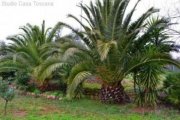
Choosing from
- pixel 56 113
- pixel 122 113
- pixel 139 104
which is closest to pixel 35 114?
pixel 56 113

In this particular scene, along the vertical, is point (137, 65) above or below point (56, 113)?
above

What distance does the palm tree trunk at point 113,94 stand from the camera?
1373 cm

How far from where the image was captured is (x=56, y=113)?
11.3 meters

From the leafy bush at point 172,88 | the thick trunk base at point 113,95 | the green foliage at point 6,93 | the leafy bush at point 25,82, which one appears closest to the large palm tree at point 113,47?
the thick trunk base at point 113,95

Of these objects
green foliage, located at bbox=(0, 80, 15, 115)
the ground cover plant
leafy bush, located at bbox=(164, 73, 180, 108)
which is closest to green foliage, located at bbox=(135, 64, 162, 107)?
the ground cover plant

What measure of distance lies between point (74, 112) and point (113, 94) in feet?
8.57

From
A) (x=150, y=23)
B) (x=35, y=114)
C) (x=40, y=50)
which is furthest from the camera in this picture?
(x=40, y=50)

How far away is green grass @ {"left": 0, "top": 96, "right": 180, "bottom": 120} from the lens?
10734 millimetres

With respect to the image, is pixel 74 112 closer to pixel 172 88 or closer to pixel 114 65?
pixel 114 65

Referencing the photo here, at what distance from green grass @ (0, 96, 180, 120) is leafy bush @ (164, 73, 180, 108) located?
47 cm

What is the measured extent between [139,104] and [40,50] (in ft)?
20.9

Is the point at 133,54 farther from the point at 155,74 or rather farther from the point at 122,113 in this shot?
the point at 122,113

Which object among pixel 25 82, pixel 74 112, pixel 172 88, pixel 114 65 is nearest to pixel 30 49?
pixel 25 82

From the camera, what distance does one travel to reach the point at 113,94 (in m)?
13.8
